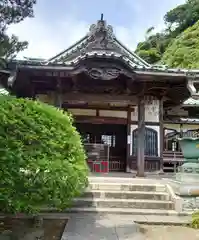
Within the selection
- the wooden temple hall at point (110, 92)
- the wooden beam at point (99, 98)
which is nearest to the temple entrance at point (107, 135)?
the wooden temple hall at point (110, 92)

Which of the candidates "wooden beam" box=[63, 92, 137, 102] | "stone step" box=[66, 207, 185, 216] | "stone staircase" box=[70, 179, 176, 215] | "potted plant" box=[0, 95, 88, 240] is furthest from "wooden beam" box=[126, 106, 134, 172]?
"potted plant" box=[0, 95, 88, 240]

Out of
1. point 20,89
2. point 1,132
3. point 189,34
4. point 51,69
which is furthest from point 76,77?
point 189,34

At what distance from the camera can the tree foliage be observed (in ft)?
142

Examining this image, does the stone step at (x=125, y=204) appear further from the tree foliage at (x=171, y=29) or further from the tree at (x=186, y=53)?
the tree foliage at (x=171, y=29)

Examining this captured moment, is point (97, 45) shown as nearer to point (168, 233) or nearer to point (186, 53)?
point (168, 233)

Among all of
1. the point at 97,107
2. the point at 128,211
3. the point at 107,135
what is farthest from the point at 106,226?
the point at 107,135

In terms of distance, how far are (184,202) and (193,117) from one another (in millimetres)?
9071

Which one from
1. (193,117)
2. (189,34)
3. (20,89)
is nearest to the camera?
(20,89)

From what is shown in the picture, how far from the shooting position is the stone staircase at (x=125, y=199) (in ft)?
19.5

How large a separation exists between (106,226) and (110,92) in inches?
215

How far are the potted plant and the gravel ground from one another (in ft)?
5.38

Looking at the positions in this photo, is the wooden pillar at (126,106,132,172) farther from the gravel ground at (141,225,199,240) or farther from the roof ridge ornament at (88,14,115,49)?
the gravel ground at (141,225,199,240)

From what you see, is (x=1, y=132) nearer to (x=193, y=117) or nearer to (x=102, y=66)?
(x=102, y=66)

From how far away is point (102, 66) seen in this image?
8.21 meters
